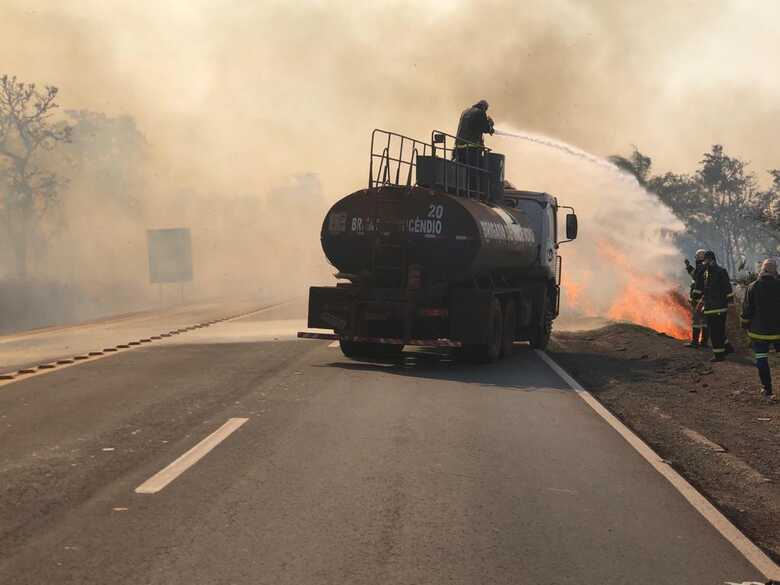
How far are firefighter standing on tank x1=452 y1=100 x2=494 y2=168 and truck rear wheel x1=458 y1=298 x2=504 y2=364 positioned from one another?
2715 millimetres

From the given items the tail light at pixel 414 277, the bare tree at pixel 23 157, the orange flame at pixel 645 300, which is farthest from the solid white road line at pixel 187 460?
the bare tree at pixel 23 157

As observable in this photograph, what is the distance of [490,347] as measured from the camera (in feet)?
51.4

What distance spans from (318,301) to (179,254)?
33.8m

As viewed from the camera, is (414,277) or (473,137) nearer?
(414,277)

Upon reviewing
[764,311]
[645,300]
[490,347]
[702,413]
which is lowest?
[702,413]

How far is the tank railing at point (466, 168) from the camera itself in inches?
627

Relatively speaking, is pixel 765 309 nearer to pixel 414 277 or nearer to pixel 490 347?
pixel 490 347

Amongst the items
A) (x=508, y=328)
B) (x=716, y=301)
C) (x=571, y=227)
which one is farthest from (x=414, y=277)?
(x=716, y=301)

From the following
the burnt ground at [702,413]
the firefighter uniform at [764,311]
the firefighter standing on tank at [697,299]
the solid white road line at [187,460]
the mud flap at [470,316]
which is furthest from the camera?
the firefighter standing on tank at [697,299]

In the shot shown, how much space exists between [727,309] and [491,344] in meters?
5.29

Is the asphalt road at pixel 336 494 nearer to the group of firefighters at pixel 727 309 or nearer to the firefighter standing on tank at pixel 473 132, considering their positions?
the group of firefighters at pixel 727 309

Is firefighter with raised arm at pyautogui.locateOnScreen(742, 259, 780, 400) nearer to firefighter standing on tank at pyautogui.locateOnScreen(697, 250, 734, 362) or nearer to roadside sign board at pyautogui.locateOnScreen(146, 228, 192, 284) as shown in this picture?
firefighter standing on tank at pyautogui.locateOnScreen(697, 250, 734, 362)

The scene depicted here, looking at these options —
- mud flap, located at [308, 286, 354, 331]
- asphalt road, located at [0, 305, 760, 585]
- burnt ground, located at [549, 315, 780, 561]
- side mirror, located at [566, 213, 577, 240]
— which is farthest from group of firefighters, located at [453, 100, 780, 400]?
asphalt road, located at [0, 305, 760, 585]

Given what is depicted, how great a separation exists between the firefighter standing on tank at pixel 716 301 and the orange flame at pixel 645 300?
13525 millimetres
